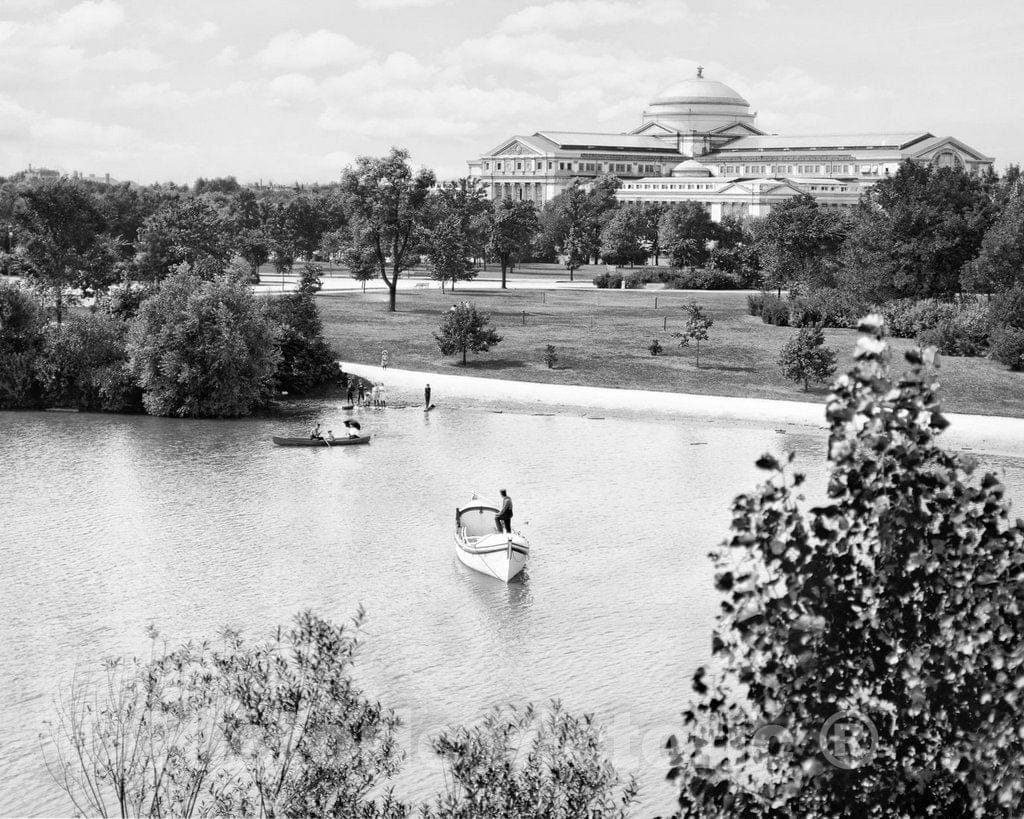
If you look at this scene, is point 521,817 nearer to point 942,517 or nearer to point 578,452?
point 942,517

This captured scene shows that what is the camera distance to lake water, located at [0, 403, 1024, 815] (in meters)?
26.6

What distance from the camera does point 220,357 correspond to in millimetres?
61125

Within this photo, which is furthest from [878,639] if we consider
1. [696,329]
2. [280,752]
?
[696,329]

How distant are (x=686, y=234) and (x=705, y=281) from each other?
76.2ft

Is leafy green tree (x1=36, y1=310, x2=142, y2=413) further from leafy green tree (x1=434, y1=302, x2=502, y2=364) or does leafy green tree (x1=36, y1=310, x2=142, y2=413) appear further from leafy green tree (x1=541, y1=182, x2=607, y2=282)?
leafy green tree (x1=541, y1=182, x2=607, y2=282)

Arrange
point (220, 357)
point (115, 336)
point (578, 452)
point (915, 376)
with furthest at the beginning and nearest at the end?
point (115, 336) → point (220, 357) → point (578, 452) → point (915, 376)

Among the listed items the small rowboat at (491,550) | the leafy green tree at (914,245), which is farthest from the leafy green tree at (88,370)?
the leafy green tree at (914,245)

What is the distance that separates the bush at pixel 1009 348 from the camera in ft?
229

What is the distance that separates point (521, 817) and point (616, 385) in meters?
54.2

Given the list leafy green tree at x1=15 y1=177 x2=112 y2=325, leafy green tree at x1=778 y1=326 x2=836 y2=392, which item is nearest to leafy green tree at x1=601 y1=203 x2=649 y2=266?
leafy green tree at x1=15 y1=177 x2=112 y2=325

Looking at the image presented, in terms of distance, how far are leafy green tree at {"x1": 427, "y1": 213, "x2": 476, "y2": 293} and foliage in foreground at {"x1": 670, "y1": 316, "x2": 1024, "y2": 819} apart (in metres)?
97.7

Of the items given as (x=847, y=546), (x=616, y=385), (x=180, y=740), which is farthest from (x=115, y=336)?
(x=847, y=546)

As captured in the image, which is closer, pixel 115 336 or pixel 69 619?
pixel 69 619

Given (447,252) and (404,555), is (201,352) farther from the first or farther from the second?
(447,252)
